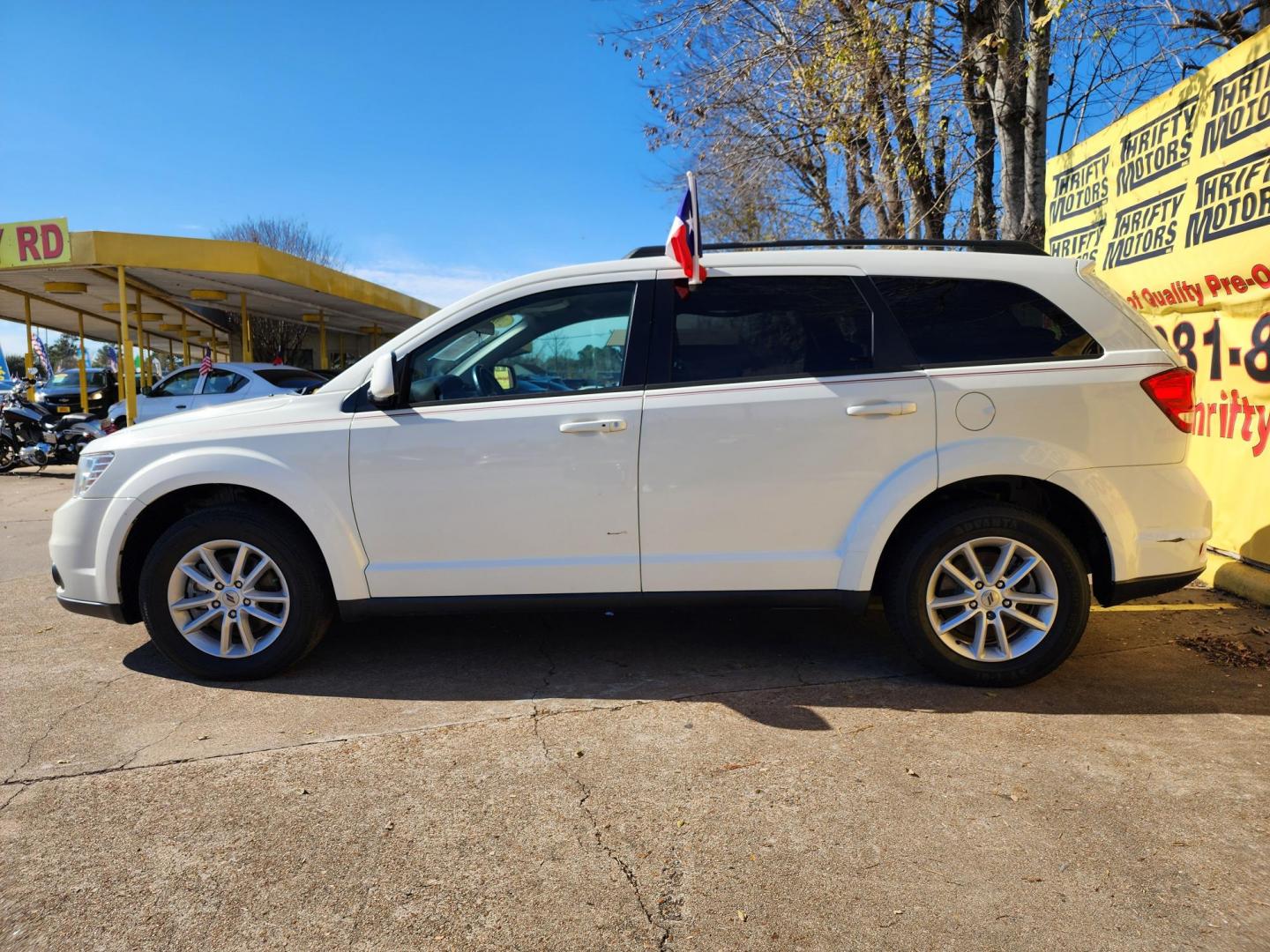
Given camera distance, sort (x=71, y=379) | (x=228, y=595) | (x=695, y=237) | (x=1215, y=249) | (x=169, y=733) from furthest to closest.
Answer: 1. (x=71, y=379)
2. (x=1215, y=249)
3. (x=228, y=595)
4. (x=695, y=237)
5. (x=169, y=733)

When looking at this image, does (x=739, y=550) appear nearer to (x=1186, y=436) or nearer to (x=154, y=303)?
(x=1186, y=436)

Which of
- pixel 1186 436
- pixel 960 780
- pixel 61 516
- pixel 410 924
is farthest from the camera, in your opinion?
pixel 61 516

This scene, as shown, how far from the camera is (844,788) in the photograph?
300 centimetres

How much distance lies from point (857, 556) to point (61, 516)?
3815mm

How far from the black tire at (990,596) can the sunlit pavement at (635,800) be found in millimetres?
146

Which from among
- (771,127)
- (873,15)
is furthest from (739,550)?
(771,127)

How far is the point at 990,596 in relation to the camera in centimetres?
379

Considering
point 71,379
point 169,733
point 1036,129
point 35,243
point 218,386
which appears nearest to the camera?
point 169,733

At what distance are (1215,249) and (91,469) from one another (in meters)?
6.60

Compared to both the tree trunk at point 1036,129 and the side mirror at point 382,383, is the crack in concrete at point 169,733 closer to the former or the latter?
the side mirror at point 382,383

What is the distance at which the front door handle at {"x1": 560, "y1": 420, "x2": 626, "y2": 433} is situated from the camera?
3.77 metres

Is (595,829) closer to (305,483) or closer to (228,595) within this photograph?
(305,483)

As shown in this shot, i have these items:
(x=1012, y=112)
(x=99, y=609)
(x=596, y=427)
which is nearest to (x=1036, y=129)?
(x=1012, y=112)

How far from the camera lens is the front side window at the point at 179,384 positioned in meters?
13.0
